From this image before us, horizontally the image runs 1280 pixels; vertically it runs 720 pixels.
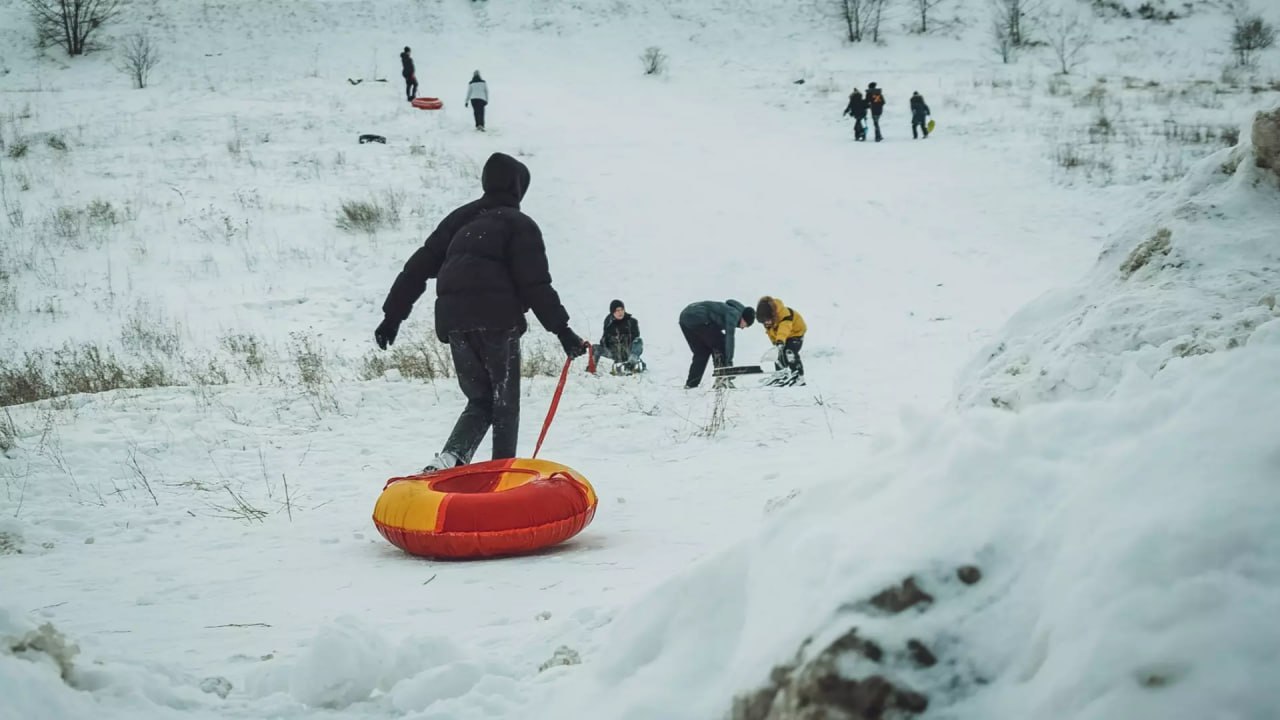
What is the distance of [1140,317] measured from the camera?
253 cm

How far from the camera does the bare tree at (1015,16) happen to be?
94.3 feet

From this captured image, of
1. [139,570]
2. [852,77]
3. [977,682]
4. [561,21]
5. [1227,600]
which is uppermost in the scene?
[561,21]

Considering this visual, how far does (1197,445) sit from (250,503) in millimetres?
4702

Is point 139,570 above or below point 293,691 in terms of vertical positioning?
below

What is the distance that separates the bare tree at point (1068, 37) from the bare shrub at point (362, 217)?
21.7 meters

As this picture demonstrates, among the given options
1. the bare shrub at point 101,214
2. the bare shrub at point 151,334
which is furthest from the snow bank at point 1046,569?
the bare shrub at point 101,214

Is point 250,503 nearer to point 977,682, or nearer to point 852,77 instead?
point 977,682

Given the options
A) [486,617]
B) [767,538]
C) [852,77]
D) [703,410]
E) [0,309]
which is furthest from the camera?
[852,77]

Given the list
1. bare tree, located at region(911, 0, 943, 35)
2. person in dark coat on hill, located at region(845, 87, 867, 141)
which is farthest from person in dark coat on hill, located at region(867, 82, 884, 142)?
bare tree, located at region(911, 0, 943, 35)

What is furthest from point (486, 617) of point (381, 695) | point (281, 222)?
point (281, 222)

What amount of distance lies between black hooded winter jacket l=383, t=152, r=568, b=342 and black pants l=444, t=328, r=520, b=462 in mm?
90

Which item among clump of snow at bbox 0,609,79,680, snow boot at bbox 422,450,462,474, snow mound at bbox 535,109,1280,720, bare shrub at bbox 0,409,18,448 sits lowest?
bare shrub at bbox 0,409,18,448

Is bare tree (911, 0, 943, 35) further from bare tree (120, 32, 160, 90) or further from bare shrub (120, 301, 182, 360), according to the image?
bare shrub (120, 301, 182, 360)

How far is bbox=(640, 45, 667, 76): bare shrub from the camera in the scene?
88.6 ft
